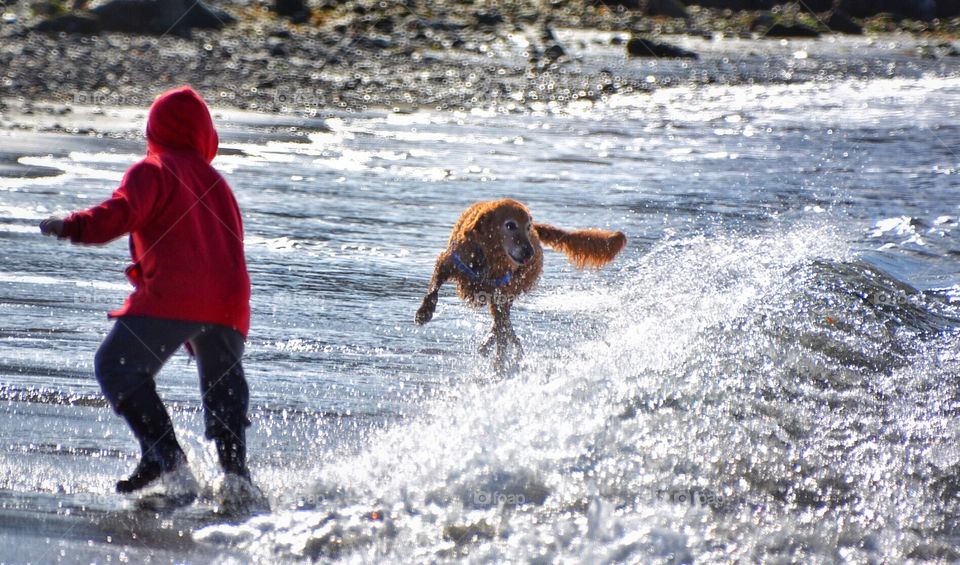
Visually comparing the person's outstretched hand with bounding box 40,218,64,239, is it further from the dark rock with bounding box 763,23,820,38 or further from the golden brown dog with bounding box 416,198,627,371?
the dark rock with bounding box 763,23,820,38

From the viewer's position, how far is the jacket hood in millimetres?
4781

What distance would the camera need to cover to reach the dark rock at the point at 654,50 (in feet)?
87.9

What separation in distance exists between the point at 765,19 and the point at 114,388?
32319mm

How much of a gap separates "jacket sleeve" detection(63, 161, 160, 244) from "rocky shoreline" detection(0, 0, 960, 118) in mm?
11416

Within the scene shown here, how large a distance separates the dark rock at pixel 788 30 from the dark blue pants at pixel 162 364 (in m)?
31.0

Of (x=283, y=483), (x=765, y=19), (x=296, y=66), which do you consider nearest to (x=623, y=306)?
(x=283, y=483)

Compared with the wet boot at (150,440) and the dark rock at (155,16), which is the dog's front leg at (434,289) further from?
the dark rock at (155,16)

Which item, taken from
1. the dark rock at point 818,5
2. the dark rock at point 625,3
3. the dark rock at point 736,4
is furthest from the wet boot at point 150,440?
the dark rock at point 736,4

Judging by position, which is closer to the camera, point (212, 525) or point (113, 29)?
point (212, 525)

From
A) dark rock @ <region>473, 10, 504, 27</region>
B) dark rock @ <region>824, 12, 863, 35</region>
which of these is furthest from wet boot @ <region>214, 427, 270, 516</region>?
dark rock @ <region>824, 12, 863, 35</region>

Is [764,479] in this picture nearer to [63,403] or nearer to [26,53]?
[63,403]

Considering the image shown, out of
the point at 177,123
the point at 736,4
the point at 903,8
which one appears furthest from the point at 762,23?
the point at 177,123

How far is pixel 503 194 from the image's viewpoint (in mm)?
11852

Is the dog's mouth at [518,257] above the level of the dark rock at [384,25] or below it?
below
